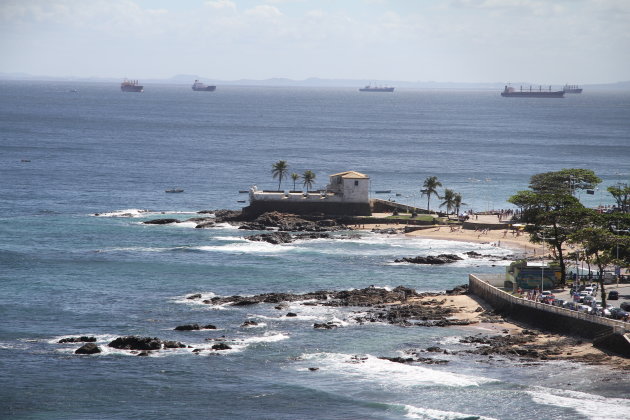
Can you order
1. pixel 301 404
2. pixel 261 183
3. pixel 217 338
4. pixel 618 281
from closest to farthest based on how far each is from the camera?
pixel 301 404 → pixel 217 338 → pixel 618 281 → pixel 261 183

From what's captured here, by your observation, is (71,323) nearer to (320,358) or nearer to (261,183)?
(320,358)

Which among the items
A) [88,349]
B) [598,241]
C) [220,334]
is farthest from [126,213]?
[598,241]

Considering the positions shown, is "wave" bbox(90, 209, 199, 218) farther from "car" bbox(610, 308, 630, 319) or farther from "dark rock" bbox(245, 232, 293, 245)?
"car" bbox(610, 308, 630, 319)

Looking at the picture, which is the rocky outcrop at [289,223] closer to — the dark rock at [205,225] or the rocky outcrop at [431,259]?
the dark rock at [205,225]

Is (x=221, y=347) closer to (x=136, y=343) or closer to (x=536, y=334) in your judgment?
(x=136, y=343)

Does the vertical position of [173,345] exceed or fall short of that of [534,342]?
→ it falls short

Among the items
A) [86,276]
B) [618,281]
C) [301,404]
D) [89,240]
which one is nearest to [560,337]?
[618,281]
